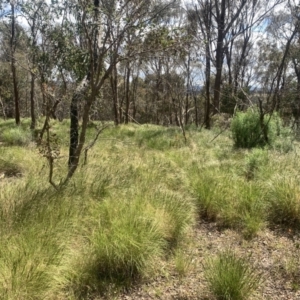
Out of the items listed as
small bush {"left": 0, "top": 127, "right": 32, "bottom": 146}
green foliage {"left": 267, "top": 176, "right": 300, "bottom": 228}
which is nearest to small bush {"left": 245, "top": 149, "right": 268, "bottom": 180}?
green foliage {"left": 267, "top": 176, "right": 300, "bottom": 228}

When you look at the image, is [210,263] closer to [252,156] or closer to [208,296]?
[208,296]

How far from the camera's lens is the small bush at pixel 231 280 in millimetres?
2609

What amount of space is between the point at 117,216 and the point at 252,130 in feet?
21.8

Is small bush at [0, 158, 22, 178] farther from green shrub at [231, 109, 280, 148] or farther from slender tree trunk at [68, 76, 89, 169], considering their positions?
green shrub at [231, 109, 280, 148]

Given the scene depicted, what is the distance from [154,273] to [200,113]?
3688cm

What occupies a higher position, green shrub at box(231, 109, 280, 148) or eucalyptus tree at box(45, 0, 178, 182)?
eucalyptus tree at box(45, 0, 178, 182)

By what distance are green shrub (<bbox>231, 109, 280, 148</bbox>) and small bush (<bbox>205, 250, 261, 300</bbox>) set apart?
6779 mm

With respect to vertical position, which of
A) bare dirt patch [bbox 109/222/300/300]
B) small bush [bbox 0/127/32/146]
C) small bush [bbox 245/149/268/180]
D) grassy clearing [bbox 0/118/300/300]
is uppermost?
small bush [bbox 0/127/32/146]

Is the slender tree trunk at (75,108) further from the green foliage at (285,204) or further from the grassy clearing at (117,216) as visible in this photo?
the green foliage at (285,204)

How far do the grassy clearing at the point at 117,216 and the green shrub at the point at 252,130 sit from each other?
9.63 feet

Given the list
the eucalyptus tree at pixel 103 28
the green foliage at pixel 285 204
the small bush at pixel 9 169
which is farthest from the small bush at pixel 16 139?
the green foliage at pixel 285 204

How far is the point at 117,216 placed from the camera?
3502mm

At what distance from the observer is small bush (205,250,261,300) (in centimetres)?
261

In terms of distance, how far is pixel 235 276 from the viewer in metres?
2.64
